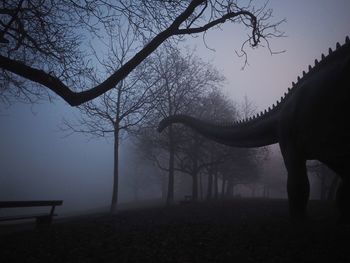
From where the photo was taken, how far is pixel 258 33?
313 inches

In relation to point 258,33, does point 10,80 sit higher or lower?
lower

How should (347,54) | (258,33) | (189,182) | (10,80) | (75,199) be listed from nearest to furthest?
(347,54)
(258,33)
(10,80)
(189,182)
(75,199)

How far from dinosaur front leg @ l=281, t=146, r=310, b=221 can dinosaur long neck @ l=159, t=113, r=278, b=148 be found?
53.7 inches

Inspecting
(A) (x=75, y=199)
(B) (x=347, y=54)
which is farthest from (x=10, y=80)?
(A) (x=75, y=199)

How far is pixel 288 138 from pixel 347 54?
1999mm

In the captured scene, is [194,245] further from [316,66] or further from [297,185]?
[316,66]

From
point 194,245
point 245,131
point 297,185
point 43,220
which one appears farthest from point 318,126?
point 43,220

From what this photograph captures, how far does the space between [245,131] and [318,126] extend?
9.23ft

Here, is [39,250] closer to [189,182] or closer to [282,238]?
[282,238]

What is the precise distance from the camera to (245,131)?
8305 millimetres

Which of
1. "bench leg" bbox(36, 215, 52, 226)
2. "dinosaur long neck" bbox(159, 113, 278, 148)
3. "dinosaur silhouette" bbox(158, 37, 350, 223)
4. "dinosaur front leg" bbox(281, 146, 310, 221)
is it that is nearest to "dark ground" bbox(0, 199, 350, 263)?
"dinosaur front leg" bbox(281, 146, 310, 221)

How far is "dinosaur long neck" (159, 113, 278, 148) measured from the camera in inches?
293

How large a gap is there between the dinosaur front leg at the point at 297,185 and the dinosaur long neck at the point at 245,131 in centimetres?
136

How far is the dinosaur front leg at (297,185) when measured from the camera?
5.88 metres
